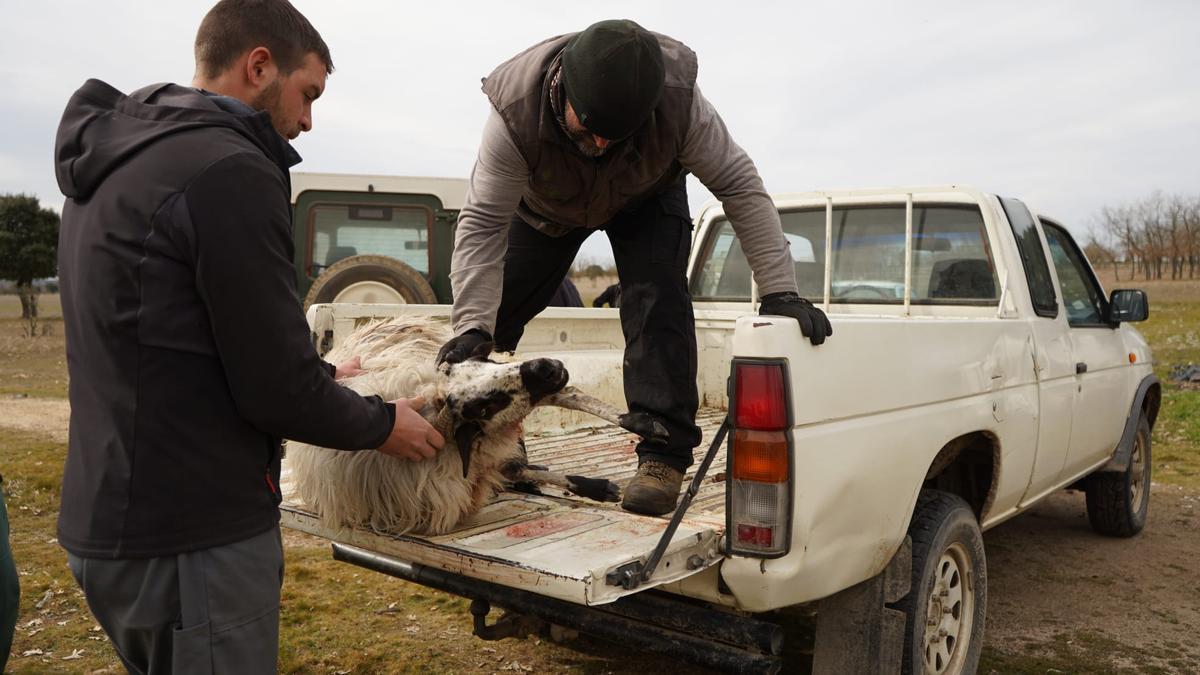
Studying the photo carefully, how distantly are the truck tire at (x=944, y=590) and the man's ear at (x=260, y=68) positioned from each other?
2.41 m

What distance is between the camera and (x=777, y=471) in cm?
233

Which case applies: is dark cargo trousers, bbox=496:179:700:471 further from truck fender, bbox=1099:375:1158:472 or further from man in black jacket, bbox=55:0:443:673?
truck fender, bbox=1099:375:1158:472

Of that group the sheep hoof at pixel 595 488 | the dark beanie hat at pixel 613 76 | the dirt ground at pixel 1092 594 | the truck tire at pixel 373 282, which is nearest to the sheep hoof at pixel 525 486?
the sheep hoof at pixel 595 488

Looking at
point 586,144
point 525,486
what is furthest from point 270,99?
point 525,486

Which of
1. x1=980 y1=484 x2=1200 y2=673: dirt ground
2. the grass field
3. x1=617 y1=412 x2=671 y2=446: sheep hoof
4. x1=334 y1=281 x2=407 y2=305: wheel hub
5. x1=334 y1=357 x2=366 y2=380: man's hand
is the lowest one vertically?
x1=980 y1=484 x2=1200 y2=673: dirt ground

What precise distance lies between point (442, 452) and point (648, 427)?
692 mm

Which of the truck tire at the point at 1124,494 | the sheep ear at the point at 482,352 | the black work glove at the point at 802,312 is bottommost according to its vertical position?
the truck tire at the point at 1124,494

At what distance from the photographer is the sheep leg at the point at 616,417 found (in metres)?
2.84

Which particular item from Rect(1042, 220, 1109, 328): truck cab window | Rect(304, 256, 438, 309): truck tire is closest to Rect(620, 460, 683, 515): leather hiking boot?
Rect(1042, 220, 1109, 328): truck cab window

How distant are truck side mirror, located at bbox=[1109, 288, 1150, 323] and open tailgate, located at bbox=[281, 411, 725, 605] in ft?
9.80

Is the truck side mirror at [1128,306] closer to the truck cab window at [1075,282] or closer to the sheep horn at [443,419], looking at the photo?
the truck cab window at [1075,282]

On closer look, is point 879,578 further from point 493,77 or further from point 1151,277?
point 1151,277

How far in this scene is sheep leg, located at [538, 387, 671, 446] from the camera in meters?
2.84

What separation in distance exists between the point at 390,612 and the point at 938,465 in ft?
9.13
